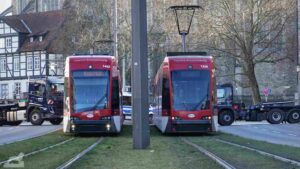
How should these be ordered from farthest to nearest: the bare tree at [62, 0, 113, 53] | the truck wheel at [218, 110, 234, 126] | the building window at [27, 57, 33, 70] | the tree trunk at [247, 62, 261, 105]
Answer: the building window at [27, 57, 33, 70] < the bare tree at [62, 0, 113, 53] < the tree trunk at [247, 62, 261, 105] < the truck wheel at [218, 110, 234, 126]

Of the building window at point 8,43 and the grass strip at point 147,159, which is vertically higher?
the building window at point 8,43

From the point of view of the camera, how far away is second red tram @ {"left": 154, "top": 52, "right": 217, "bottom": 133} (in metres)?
26.7

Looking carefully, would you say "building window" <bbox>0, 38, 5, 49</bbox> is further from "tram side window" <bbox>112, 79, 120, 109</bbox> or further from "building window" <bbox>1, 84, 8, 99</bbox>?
"tram side window" <bbox>112, 79, 120, 109</bbox>

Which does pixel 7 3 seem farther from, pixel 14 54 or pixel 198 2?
pixel 198 2

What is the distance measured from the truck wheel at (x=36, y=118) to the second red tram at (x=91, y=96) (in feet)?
55.2

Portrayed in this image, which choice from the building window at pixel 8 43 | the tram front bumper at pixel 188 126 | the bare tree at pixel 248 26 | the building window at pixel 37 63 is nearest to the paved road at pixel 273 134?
the tram front bumper at pixel 188 126

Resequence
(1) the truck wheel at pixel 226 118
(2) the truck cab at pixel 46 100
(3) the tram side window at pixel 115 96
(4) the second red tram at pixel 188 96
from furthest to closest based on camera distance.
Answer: (2) the truck cab at pixel 46 100 < (1) the truck wheel at pixel 226 118 < (3) the tram side window at pixel 115 96 < (4) the second red tram at pixel 188 96

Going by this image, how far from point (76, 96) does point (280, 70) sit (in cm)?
5360

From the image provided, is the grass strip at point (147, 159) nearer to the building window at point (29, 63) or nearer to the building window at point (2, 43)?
the building window at point (29, 63)

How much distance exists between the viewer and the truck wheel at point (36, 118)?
43.5 m

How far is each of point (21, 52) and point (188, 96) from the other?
64703 millimetres

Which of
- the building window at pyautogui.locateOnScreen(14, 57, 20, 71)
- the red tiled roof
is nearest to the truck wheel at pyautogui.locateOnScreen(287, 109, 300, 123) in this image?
the red tiled roof

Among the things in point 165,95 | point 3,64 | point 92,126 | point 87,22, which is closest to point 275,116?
point 165,95

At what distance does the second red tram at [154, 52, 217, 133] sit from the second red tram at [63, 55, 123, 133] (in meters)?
2.16
